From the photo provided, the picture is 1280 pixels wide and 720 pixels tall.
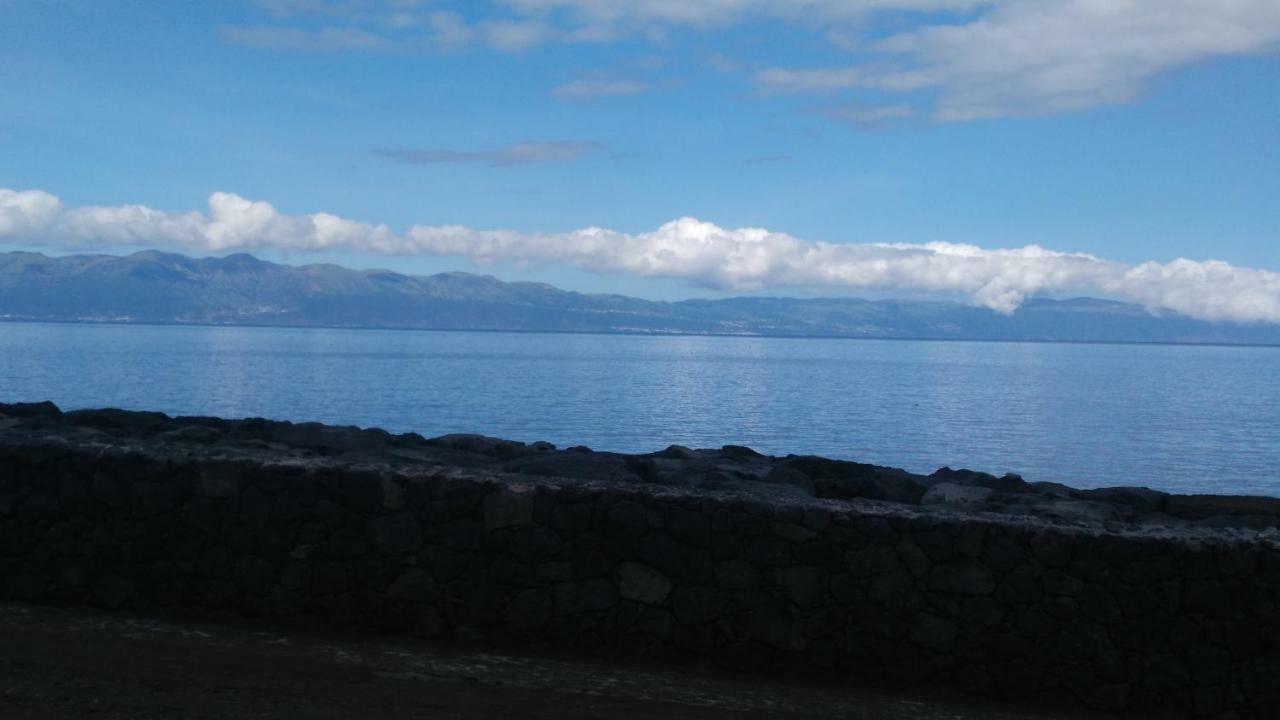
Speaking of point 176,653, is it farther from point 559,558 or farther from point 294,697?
point 559,558

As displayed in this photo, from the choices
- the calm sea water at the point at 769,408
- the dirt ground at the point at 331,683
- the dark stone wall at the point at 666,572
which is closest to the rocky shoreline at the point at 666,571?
the dark stone wall at the point at 666,572

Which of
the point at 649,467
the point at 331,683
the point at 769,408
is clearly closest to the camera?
the point at 331,683

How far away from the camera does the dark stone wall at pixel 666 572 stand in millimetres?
7176

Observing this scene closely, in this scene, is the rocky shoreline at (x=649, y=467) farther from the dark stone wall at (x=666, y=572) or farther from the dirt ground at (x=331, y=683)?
the dirt ground at (x=331, y=683)

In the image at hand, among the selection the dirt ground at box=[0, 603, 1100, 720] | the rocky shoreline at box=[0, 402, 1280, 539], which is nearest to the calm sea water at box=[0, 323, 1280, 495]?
the rocky shoreline at box=[0, 402, 1280, 539]

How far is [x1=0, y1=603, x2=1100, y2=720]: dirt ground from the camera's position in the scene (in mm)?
6125

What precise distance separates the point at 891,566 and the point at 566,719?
230 cm

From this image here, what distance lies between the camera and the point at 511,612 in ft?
24.9

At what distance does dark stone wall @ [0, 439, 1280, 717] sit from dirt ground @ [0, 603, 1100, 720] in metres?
0.23

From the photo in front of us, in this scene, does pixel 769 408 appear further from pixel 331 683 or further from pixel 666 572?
pixel 331 683

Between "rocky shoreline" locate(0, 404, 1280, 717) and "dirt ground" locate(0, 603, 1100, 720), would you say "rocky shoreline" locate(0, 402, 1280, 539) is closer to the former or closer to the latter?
"rocky shoreline" locate(0, 404, 1280, 717)

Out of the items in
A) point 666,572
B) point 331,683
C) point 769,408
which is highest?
point 666,572

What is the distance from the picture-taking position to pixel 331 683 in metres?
6.62

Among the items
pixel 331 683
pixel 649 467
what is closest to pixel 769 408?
pixel 649 467
